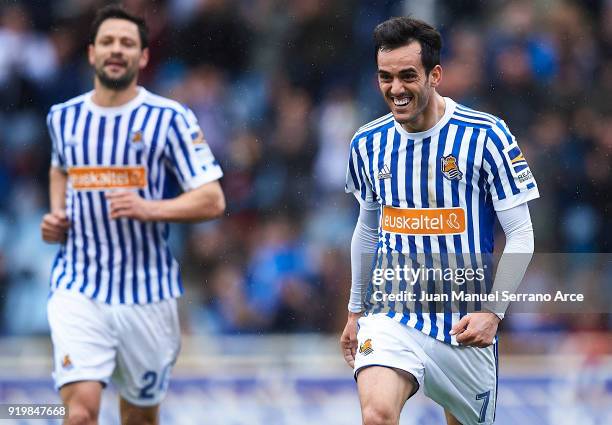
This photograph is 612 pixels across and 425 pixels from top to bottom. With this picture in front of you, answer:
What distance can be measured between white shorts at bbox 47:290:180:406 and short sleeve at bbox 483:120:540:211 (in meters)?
Result: 1.73

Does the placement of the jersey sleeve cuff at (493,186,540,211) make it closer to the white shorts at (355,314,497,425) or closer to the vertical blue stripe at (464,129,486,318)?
the vertical blue stripe at (464,129,486,318)

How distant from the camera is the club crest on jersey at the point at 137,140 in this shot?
5598 mm

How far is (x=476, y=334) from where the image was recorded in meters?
4.59

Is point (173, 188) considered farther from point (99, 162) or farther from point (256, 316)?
point (256, 316)

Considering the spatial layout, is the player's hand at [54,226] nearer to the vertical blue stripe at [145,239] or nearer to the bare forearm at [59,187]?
the bare forearm at [59,187]

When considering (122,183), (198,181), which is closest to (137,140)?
(122,183)

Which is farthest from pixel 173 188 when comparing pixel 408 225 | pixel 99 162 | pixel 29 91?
pixel 29 91

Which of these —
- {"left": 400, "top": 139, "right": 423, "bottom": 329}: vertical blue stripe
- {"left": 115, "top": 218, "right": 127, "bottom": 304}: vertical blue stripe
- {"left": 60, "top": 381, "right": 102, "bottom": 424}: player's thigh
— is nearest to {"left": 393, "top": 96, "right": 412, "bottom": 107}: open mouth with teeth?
{"left": 400, "top": 139, "right": 423, "bottom": 329}: vertical blue stripe

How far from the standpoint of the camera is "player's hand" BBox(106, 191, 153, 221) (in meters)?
5.36

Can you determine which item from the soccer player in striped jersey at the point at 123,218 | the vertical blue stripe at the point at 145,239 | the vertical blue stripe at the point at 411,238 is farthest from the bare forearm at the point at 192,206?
the vertical blue stripe at the point at 411,238

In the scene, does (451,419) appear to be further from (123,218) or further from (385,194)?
(123,218)

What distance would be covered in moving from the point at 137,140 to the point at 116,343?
3.01ft

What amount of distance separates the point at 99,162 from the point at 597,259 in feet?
13.0

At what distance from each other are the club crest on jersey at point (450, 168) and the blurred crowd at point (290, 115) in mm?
3212
